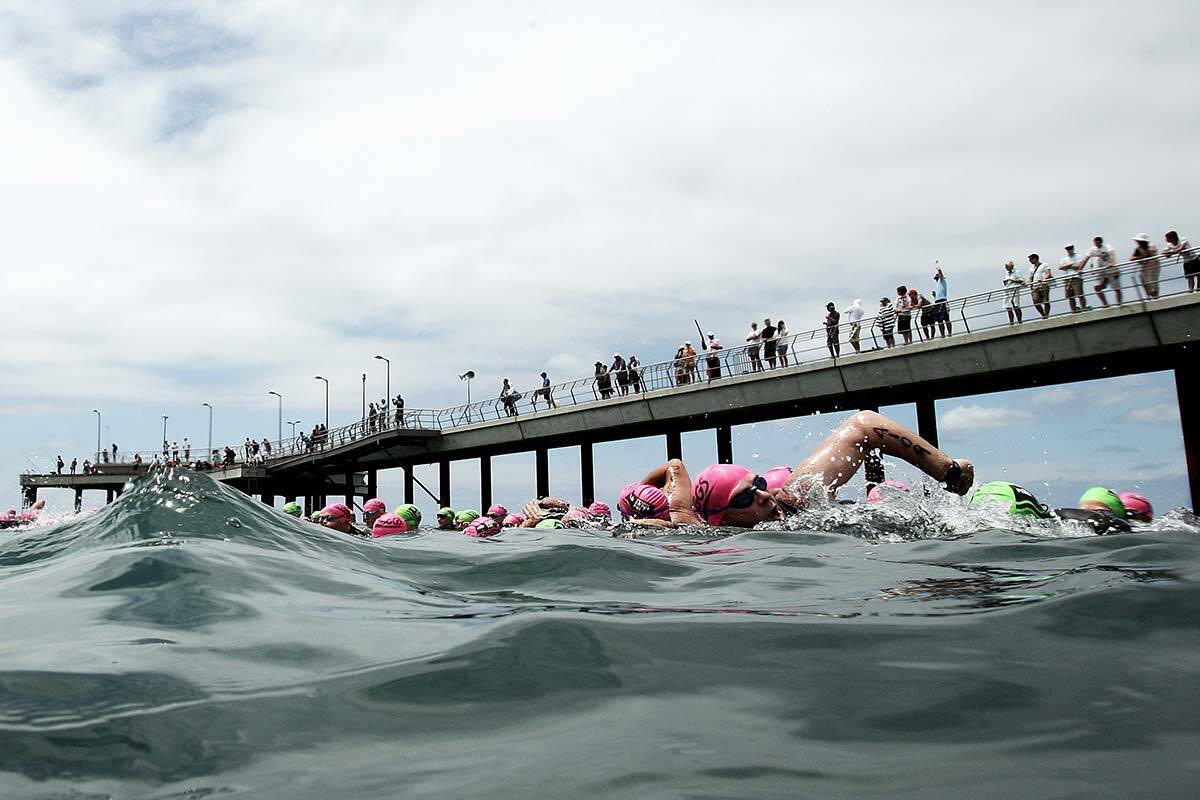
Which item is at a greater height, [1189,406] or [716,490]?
[1189,406]

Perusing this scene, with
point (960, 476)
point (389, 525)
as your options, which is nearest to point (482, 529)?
point (389, 525)

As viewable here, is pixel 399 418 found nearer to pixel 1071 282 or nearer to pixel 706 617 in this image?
pixel 1071 282

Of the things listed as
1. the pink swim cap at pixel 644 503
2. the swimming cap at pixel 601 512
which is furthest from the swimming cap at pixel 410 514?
the pink swim cap at pixel 644 503

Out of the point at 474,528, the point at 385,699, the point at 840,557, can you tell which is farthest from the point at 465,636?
the point at 474,528

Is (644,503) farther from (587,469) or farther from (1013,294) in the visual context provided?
(587,469)

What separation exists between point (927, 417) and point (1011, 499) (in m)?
13.5

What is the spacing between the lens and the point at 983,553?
4.69m

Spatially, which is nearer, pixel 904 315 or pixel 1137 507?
pixel 1137 507

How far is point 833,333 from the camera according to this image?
1950 centimetres

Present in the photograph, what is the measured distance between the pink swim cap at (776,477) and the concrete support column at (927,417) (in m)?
13.2

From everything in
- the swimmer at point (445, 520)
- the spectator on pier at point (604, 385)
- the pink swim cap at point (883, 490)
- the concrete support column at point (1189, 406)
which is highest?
the spectator on pier at point (604, 385)

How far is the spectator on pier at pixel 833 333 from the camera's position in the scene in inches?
762

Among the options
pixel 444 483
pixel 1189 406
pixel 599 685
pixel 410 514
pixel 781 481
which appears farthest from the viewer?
pixel 444 483

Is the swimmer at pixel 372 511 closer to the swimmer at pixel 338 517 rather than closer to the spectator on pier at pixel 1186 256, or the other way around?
the swimmer at pixel 338 517
